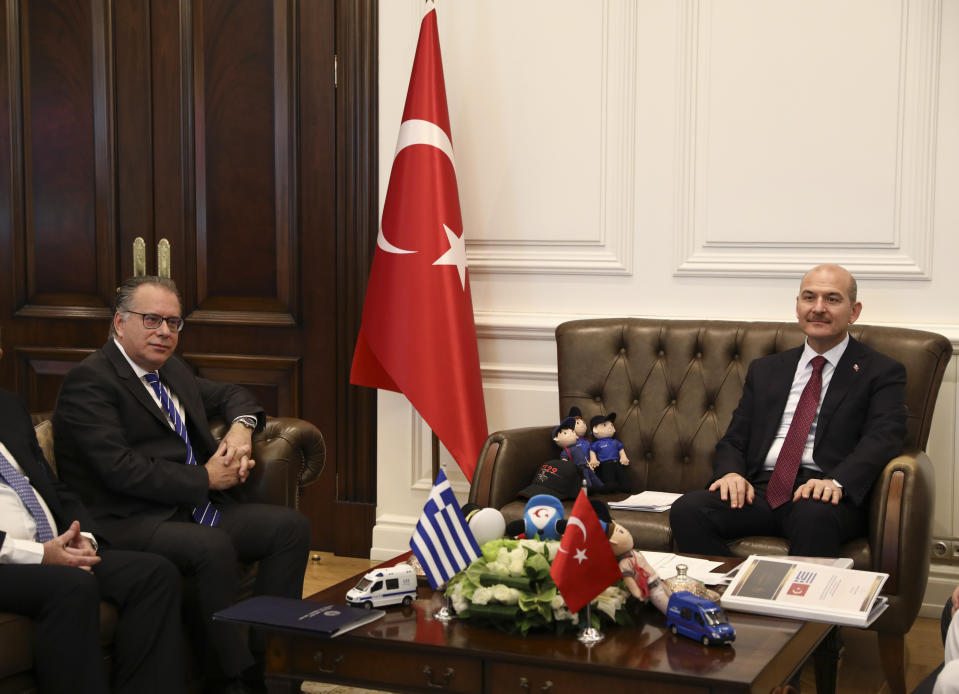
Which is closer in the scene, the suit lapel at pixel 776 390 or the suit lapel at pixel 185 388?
the suit lapel at pixel 185 388

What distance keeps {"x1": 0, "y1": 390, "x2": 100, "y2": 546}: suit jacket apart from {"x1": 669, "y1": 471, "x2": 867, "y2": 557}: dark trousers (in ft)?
5.38

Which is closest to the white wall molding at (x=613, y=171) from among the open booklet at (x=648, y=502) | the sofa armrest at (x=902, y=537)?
the open booklet at (x=648, y=502)

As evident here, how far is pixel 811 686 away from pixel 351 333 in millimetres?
2293

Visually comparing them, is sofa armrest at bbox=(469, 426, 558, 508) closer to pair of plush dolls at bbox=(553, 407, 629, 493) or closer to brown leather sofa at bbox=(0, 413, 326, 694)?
pair of plush dolls at bbox=(553, 407, 629, 493)

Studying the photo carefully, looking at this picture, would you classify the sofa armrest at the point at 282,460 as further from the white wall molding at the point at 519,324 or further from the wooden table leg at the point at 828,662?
the wooden table leg at the point at 828,662

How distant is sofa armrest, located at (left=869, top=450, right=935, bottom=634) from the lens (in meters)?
2.81

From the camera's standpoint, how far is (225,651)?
8.79 ft

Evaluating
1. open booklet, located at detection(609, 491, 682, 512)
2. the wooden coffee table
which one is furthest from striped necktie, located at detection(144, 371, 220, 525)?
open booklet, located at detection(609, 491, 682, 512)

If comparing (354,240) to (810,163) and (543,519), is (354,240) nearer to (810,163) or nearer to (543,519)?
(810,163)

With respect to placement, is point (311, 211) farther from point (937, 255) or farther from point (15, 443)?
point (937, 255)

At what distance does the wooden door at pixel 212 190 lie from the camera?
4457mm

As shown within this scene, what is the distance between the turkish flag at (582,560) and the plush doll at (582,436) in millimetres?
1541

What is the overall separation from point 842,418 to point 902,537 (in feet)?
1.57

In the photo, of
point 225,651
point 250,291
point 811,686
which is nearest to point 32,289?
point 250,291
